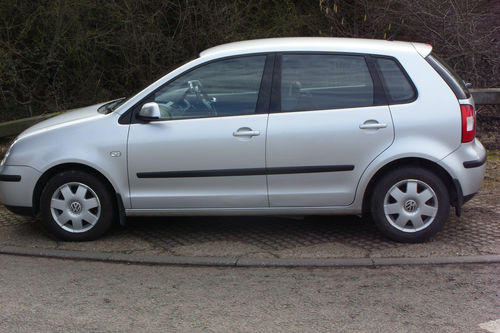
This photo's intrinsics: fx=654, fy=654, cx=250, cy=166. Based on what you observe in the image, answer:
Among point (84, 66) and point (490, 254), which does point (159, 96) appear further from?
point (84, 66)

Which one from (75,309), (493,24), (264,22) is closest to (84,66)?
(264,22)

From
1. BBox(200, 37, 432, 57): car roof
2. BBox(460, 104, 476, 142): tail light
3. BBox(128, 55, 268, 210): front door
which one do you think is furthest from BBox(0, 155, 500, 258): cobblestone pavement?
BBox(200, 37, 432, 57): car roof

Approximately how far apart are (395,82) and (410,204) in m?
1.03

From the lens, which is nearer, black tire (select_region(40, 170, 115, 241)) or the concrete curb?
the concrete curb

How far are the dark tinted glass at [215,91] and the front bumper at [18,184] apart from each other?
1.28 metres

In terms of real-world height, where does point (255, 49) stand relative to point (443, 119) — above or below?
above

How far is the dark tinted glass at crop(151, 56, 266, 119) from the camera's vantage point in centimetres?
559

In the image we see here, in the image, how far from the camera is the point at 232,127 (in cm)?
550

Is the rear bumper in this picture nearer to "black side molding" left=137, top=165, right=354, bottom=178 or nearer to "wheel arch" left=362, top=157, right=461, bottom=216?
"wheel arch" left=362, top=157, right=461, bottom=216

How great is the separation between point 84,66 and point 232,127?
6244mm

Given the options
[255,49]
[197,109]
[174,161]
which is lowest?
[174,161]

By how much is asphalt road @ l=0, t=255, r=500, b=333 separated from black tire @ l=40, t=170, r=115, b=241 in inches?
19.2

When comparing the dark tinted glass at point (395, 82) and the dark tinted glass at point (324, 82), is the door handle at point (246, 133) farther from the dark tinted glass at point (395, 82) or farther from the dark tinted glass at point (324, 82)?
the dark tinted glass at point (395, 82)

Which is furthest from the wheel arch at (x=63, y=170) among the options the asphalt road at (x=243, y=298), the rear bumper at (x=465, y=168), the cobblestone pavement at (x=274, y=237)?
the rear bumper at (x=465, y=168)
